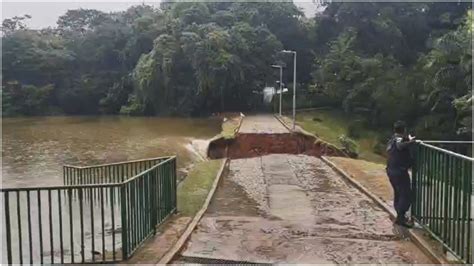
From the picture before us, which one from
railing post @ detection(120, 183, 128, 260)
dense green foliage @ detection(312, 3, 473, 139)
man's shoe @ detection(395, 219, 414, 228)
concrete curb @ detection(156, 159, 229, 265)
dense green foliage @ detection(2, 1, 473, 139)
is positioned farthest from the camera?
dense green foliage @ detection(2, 1, 473, 139)

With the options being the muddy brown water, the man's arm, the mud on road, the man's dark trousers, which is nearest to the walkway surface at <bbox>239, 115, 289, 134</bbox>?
the muddy brown water

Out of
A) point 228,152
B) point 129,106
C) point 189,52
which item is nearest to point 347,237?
point 228,152

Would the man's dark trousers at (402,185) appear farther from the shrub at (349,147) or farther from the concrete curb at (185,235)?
the shrub at (349,147)

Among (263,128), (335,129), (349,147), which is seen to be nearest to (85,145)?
(263,128)

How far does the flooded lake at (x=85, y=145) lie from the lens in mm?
20423

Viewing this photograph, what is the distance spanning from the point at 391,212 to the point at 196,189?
4.32 meters

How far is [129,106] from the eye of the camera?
54500 mm

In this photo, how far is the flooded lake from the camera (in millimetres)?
20423

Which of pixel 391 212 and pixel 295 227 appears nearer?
pixel 295 227

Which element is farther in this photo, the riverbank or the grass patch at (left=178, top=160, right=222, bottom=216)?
the grass patch at (left=178, top=160, right=222, bottom=216)

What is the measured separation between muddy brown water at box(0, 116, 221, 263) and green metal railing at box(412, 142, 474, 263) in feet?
15.1

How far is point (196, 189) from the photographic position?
11.6 metres

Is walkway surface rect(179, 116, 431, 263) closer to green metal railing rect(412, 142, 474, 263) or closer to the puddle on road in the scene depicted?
the puddle on road

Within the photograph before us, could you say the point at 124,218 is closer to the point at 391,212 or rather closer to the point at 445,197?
the point at 445,197
